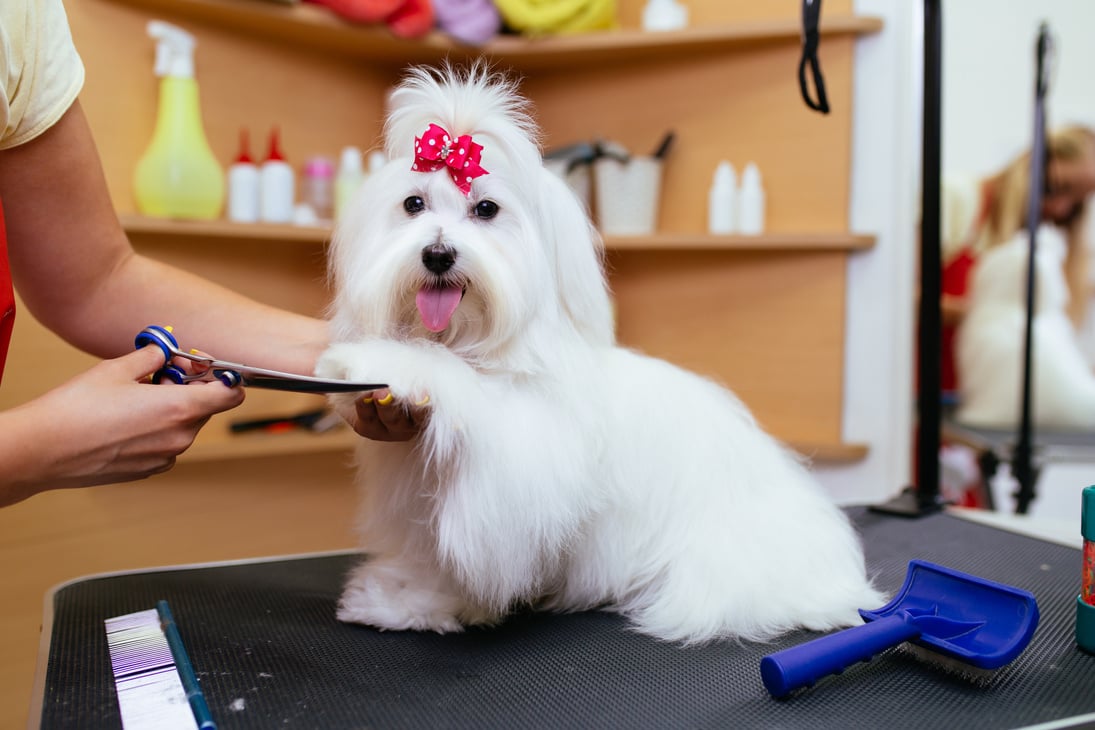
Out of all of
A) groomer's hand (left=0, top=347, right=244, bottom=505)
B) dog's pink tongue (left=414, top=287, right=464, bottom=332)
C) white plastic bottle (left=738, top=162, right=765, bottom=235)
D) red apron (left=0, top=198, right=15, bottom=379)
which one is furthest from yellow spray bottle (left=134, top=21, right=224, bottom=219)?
white plastic bottle (left=738, top=162, right=765, bottom=235)

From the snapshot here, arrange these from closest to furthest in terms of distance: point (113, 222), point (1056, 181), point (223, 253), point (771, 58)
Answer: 1. point (113, 222)
2. point (223, 253)
3. point (771, 58)
4. point (1056, 181)

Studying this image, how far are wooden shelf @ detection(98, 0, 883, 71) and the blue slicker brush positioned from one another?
1592 mm

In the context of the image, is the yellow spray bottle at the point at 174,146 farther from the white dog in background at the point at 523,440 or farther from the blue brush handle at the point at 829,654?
the blue brush handle at the point at 829,654

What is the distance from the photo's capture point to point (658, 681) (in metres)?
0.88

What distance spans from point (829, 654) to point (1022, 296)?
8.66 feet

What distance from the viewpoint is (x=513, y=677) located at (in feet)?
2.93

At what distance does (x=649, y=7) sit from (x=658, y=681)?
1906 millimetres

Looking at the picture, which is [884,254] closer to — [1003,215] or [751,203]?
[751,203]

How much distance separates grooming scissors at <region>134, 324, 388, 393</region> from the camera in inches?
32.6

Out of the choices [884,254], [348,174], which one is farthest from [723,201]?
[348,174]

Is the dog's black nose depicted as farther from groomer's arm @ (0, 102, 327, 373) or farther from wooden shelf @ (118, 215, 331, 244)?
wooden shelf @ (118, 215, 331, 244)

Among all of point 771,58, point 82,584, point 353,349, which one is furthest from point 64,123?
point 771,58

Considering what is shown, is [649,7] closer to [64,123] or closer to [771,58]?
[771,58]

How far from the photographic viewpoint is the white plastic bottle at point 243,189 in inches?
77.3
